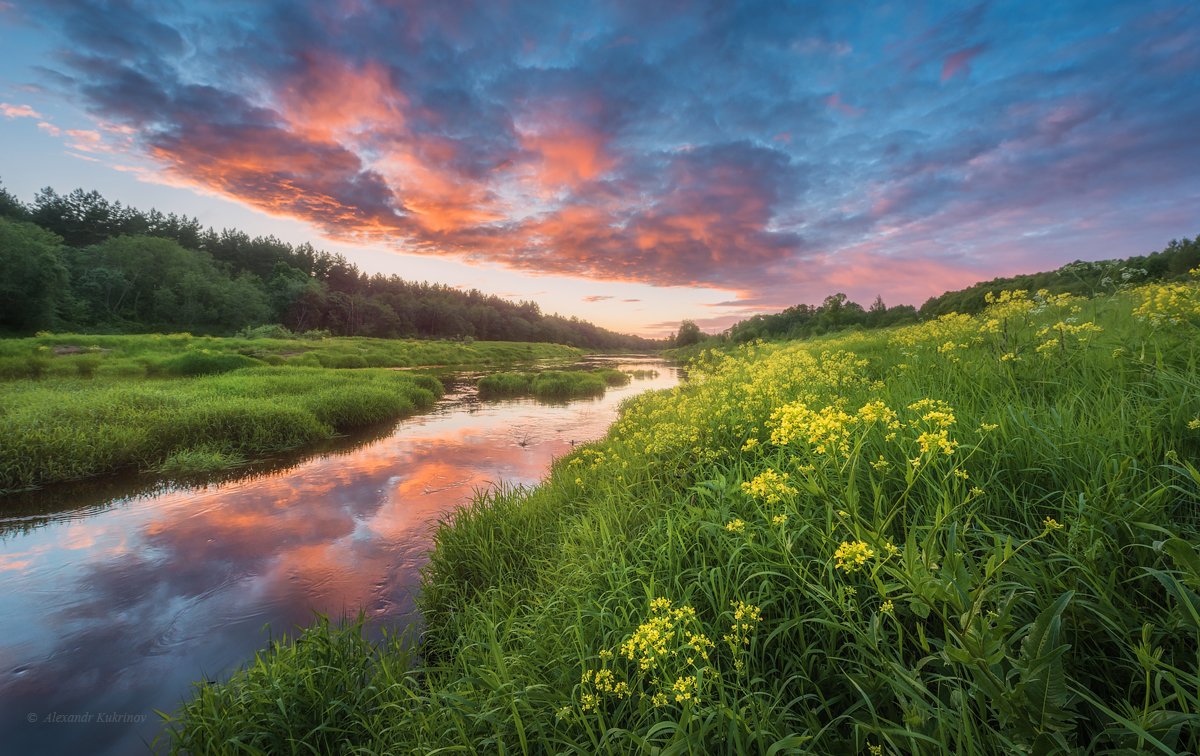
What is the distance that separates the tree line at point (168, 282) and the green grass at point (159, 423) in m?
34.5

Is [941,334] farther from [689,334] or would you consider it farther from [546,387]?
[689,334]

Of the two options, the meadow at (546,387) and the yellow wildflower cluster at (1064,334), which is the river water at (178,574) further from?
the meadow at (546,387)

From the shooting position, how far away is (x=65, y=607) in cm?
550

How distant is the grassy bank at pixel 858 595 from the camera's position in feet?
5.42

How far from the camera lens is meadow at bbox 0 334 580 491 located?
31.9ft

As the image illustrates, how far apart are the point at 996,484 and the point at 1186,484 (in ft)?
2.60

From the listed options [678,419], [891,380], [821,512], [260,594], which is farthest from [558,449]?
[821,512]

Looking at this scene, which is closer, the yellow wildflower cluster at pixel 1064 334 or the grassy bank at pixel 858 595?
the grassy bank at pixel 858 595

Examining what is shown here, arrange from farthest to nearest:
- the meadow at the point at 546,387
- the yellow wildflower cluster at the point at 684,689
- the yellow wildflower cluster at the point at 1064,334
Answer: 1. the meadow at the point at 546,387
2. the yellow wildflower cluster at the point at 1064,334
3. the yellow wildflower cluster at the point at 684,689

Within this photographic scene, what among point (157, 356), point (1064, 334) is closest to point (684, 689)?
point (1064, 334)

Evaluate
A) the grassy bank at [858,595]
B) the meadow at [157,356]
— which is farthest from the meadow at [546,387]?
the grassy bank at [858,595]

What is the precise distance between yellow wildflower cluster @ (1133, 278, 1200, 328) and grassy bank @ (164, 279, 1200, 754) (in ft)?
0.14

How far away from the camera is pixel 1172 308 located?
4.19m

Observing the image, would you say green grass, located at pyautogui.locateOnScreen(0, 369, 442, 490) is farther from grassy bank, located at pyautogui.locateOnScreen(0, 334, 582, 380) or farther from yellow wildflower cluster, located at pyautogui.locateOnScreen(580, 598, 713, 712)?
yellow wildflower cluster, located at pyautogui.locateOnScreen(580, 598, 713, 712)
